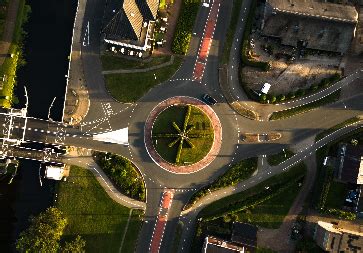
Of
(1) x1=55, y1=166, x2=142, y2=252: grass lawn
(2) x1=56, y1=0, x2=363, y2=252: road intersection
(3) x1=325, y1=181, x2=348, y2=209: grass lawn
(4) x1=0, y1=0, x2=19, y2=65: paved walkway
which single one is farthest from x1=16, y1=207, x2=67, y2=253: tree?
(3) x1=325, y1=181, x2=348, y2=209: grass lawn

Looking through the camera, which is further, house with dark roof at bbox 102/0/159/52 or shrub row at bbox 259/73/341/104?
shrub row at bbox 259/73/341/104

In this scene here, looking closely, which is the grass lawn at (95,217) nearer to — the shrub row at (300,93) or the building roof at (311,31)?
the shrub row at (300,93)

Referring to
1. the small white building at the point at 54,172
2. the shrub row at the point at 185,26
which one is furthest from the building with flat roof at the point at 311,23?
the small white building at the point at 54,172

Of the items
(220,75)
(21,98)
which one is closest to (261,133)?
(220,75)

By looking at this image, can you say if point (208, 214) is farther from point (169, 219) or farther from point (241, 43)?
point (241, 43)

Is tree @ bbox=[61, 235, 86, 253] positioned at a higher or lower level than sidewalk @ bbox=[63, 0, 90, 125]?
lower

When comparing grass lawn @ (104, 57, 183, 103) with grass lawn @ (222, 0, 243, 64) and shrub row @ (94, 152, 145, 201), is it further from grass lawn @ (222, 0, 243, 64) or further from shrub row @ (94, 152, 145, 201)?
shrub row @ (94, 152, 145, 201)

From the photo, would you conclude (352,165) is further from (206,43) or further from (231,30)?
(206,43)
